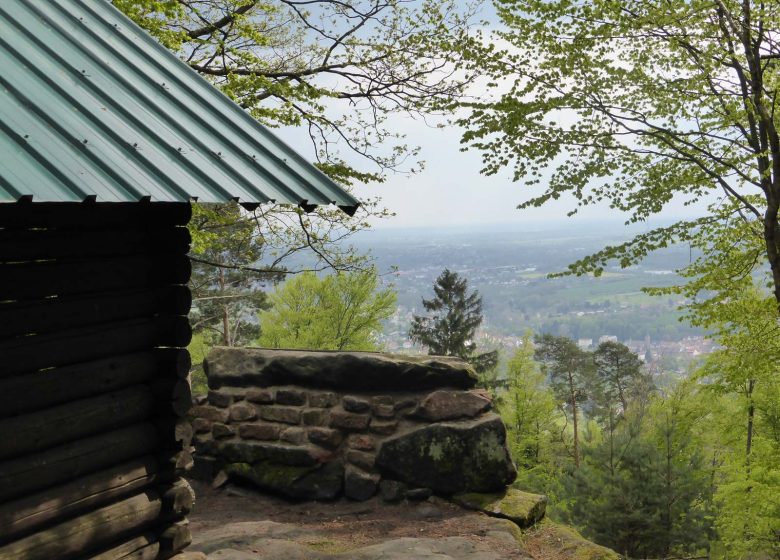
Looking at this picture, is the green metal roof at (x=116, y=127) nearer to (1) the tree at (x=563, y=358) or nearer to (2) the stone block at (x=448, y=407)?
(2) the stone block at (x=448, y=407)

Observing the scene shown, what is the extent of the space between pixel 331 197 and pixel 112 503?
6.26ft

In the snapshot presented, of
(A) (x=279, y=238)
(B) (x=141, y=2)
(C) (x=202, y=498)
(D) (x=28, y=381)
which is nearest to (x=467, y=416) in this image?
(C) (x=202, y=498)

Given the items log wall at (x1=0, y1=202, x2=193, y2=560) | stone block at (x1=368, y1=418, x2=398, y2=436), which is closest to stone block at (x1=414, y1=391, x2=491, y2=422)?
stone block at (x1=368, y1=418, x2=398, y2=436)

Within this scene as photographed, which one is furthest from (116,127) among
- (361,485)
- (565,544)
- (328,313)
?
(328,313)

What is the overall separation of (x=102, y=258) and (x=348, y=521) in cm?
A: 367

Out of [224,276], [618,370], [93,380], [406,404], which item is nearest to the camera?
[93,380]

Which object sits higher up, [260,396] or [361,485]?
[260,396]

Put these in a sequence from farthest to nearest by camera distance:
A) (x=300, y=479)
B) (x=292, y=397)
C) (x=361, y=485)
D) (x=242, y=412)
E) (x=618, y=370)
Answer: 1. (x=618, y=370)
2. (x=242, y=412)
3. (x=292, y=397)
4. (x=300, y=479)
5. (x=361, y=485)

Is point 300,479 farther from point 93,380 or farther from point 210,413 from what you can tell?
point 93,380

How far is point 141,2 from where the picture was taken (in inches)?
326

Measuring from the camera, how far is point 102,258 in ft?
11.2

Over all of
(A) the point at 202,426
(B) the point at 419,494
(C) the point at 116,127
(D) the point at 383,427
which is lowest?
(B) the point at 419,494

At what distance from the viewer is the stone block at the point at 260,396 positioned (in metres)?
6.91

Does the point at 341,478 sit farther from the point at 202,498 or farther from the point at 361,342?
the point at 361,342
